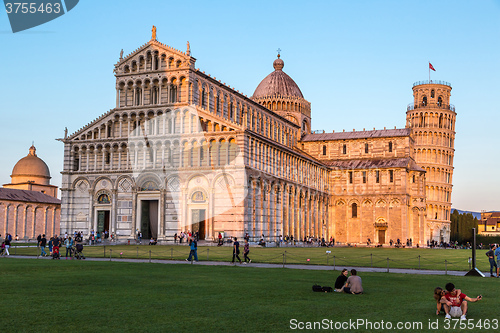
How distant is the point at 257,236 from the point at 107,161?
19940mm

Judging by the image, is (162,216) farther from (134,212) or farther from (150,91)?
(150,91)

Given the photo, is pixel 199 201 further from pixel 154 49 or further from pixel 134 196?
pixel 154 49

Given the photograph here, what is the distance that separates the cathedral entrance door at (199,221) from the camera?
62.8m

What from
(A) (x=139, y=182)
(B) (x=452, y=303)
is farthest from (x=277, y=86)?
(B) (x=452, y=303)

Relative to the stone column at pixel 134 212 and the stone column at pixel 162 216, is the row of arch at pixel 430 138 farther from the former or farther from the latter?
the stone column at pixel 134 212

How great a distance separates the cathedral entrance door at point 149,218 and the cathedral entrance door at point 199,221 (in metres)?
5.53

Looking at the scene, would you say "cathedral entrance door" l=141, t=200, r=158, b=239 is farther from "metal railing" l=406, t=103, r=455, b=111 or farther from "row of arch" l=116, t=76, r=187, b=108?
"metal railing" l=406, t=103, r=455, b=111

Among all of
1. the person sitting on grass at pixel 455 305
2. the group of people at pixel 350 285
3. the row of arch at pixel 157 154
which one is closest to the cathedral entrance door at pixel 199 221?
the row of arch at pixel 157 154

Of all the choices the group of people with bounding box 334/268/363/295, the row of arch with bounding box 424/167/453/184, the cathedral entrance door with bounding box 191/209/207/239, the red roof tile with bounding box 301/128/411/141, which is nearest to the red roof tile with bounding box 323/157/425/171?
the red roof tile with bounding box 301/128/411/141

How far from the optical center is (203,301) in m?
16.8

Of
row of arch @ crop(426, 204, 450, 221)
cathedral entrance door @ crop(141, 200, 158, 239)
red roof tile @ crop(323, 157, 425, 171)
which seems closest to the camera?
cathedral entrance door @ crop(141, 200, 158, 239)

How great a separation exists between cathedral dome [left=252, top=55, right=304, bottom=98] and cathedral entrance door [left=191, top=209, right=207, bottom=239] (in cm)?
3742

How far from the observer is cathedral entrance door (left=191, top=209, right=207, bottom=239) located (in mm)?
62781

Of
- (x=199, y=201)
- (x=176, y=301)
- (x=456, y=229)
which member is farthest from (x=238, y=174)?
(x=456, y=229)
